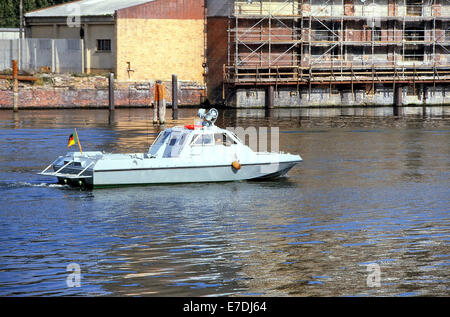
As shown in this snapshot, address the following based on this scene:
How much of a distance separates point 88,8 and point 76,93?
8995 millimetres

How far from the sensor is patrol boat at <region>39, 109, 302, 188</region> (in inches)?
1237

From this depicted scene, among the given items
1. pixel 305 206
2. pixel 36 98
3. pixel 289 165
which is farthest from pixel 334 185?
pixel 36 98

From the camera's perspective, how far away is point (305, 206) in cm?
2931

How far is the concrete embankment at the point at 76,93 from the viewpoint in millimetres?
72938

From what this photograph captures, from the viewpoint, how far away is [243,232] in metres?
25.1

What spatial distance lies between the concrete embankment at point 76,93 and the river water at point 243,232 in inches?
1157

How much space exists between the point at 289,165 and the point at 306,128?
79.1ft

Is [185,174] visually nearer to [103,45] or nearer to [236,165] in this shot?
[236,165]

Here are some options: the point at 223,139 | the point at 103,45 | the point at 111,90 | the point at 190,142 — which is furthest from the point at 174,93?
the point at 190,142
